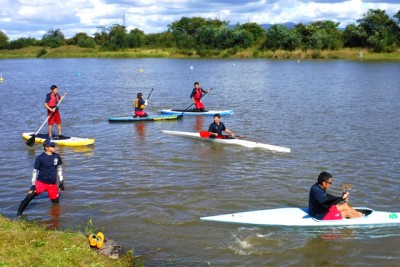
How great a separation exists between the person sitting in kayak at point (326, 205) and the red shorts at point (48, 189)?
5464 millimetres

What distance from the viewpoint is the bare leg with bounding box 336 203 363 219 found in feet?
31.8

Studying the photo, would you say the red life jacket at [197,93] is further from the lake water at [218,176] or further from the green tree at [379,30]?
the green tree at [379,30]

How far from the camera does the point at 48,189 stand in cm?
1033

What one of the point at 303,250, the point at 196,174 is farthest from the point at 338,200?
the point at 196,174

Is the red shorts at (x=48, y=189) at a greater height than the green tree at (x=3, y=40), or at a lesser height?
lesser

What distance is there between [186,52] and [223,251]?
77989 millimetres

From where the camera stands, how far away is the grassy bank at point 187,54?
228 feet

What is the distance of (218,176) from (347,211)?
445 cm

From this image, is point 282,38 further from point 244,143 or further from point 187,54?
point 244,143

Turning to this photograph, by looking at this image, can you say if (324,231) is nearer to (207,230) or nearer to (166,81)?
(207,230)

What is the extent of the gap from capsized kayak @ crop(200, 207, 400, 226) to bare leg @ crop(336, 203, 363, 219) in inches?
4.4

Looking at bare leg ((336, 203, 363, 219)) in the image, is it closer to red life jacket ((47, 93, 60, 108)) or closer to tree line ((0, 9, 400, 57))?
red life jacket ((47, 93, 60, 108))

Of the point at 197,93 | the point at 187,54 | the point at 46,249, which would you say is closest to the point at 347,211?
the point at 46,249

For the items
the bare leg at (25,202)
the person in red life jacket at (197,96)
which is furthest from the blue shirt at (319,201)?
the person in red life jacket at (197,96)
